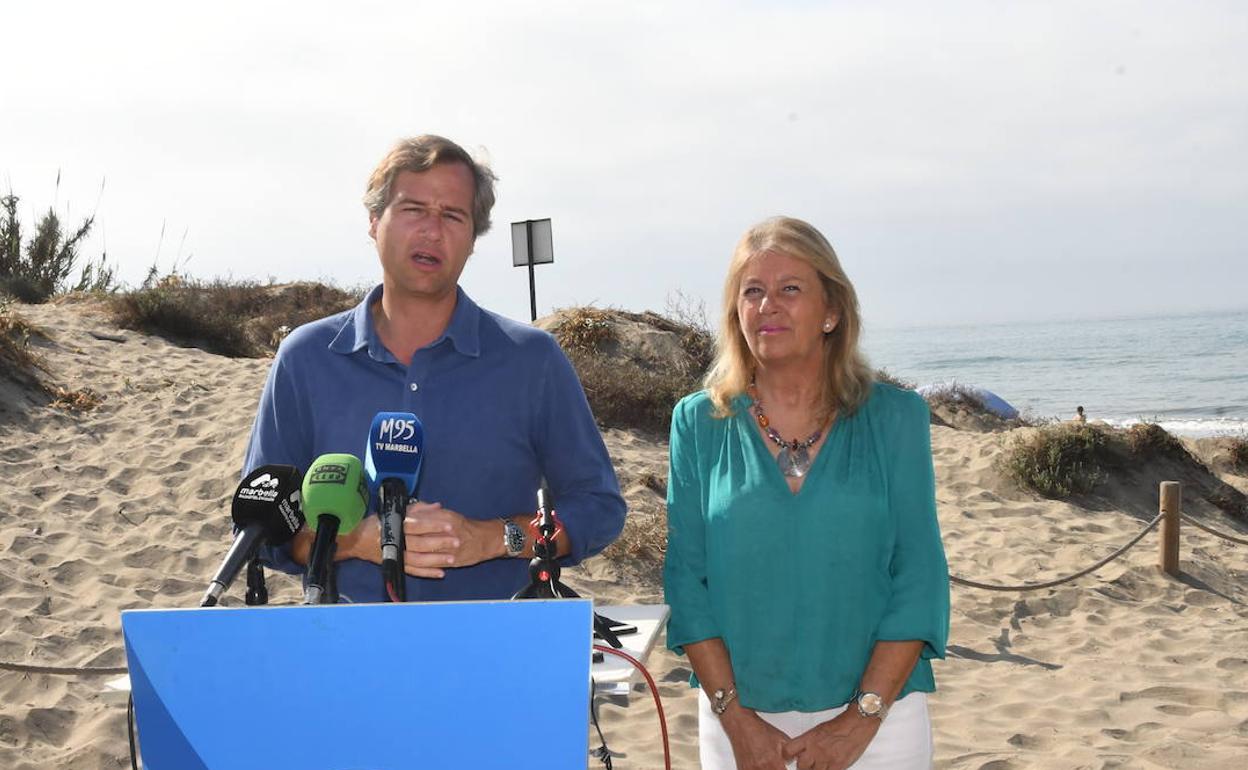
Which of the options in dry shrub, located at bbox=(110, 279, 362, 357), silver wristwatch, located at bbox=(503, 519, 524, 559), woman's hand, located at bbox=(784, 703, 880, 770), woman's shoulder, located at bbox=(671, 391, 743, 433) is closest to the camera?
silver wristwatch, located at bbox=(503, 519, 524, 559)

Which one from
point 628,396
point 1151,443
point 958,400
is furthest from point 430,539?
point 958,400

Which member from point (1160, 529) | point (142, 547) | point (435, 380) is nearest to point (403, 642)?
point (435, 380)

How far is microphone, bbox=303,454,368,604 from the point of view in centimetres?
210

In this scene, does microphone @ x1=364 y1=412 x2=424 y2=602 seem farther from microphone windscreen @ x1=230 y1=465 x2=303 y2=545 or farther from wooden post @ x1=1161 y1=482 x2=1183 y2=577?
wooden post @ x1=1161 y1=482 x2=1183 y2=577

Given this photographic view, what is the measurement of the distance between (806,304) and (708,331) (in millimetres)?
13265

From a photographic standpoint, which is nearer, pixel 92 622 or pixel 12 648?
pixel 12 648

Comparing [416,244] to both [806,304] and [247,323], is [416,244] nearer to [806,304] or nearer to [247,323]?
[806,304]

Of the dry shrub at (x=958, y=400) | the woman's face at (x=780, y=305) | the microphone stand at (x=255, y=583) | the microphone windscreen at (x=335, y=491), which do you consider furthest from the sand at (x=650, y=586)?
the dry shrub at (x=958, y=400)

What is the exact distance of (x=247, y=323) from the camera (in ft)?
57.5

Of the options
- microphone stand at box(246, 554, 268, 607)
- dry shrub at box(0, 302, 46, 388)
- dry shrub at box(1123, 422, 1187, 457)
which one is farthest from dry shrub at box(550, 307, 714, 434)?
microphone stand at box(246, 554, 268, 607)

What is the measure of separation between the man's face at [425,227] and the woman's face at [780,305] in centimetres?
71

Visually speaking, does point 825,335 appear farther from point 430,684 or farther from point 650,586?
point 650,586

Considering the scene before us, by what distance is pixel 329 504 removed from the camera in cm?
211

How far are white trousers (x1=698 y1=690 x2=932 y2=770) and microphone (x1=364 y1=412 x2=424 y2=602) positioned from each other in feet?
3.52
